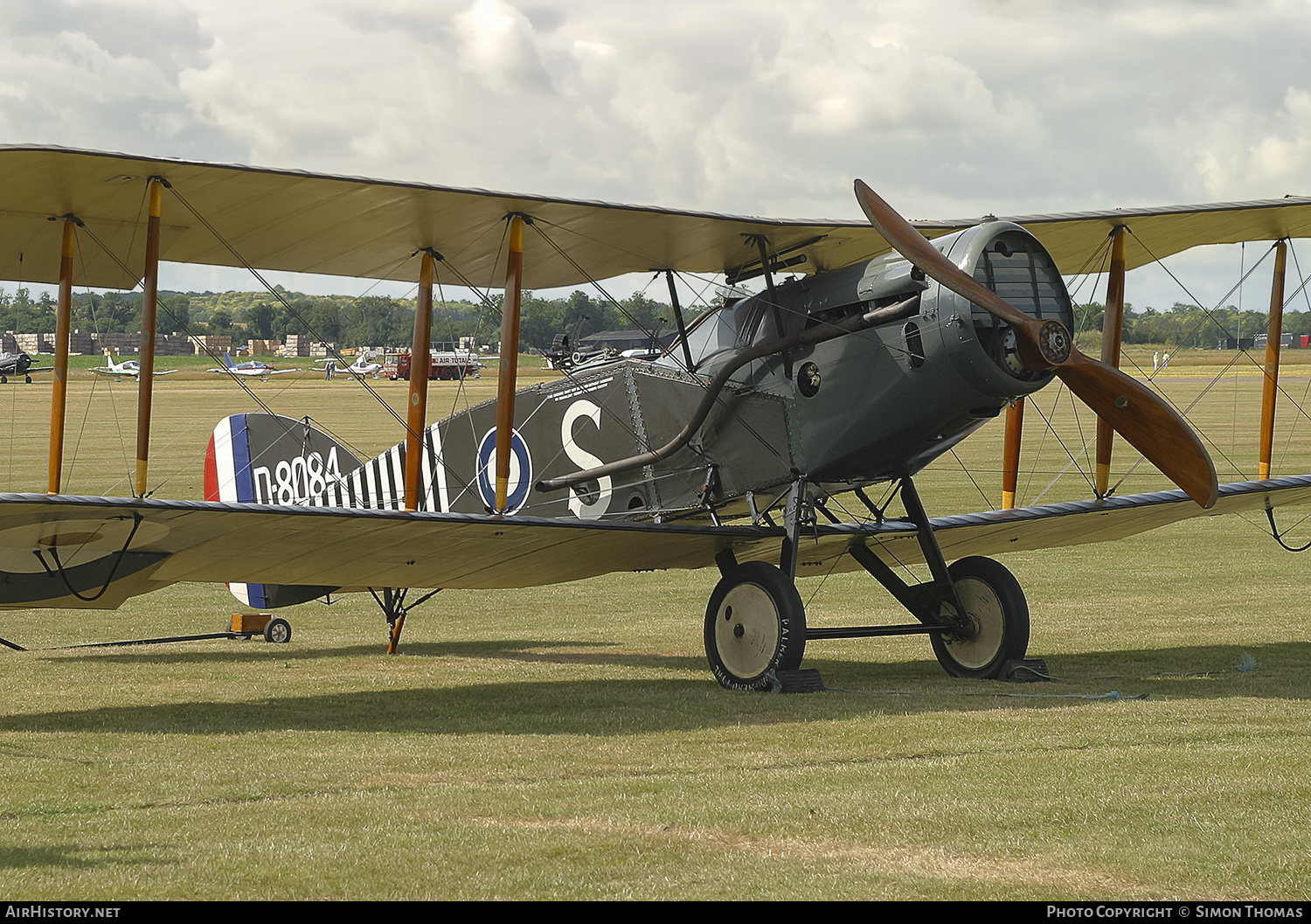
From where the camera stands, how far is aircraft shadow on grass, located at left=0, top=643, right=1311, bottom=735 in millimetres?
7719

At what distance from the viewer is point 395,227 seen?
31.0 ft

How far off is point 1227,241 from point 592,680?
6185mm

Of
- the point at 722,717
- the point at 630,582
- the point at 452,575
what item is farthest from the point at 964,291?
the point at 630,582

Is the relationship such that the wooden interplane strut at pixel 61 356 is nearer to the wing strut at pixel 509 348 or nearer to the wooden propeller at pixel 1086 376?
the wing strut at pixel 509 348

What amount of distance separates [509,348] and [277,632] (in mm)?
4608

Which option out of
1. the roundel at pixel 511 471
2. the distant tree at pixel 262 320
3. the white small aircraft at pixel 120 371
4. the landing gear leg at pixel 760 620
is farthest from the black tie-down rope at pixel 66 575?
the distant tree at pixel 262 320

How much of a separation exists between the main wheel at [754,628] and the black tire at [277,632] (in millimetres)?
4748

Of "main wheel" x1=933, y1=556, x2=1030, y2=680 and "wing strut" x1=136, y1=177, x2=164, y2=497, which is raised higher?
"wing strut" x1=136, y1=177, x2=164, y2=497

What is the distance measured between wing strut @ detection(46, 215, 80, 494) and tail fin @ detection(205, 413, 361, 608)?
356 centimetres

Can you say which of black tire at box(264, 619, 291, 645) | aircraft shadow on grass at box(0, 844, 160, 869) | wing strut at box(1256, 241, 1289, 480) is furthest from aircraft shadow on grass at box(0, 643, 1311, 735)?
black tire at box(264, 619, 291, 645)

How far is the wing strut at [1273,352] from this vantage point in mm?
10758

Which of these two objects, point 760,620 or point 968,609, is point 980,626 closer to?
point 968,609

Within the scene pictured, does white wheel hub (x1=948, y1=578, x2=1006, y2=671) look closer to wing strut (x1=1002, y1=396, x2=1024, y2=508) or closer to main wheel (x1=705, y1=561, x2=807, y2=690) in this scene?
wing strut (x1=1002, y1=396, x2=1024, y2=508)

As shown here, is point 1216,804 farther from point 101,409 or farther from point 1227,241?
point 101,409
